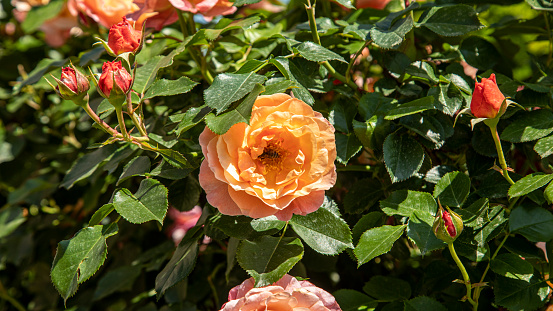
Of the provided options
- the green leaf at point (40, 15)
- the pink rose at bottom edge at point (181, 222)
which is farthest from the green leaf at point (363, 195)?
the green leaf at point (40, 15)

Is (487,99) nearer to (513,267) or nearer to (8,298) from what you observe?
(513,267)

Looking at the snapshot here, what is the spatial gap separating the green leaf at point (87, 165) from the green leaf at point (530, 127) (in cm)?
65

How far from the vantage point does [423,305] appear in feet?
2.28

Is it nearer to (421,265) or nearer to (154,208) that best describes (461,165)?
(421,265)

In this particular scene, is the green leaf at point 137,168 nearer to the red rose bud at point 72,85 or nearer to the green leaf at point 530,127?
the red rose bud at point 72,85

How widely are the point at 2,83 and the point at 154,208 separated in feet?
3.85

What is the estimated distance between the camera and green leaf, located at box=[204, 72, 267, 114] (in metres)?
0.62

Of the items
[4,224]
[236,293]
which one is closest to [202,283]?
[236,293]

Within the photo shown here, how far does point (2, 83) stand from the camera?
1524 mm

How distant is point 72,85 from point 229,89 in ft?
0.67

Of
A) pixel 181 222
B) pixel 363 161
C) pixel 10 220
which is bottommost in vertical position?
pixel 181 222

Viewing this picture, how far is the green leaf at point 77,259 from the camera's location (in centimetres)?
63

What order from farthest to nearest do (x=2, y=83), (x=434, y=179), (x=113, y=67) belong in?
1. (x=2, y=83)
2. (x=434, y=179)
3. (x=113, y=67)

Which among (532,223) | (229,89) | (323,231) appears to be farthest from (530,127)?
(229,89)
